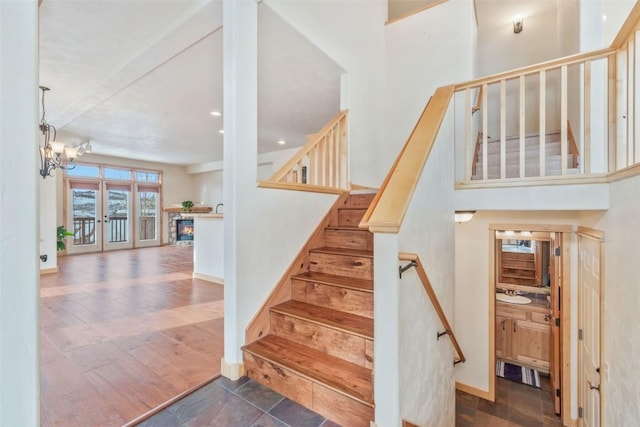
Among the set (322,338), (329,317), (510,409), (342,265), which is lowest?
(510,409)

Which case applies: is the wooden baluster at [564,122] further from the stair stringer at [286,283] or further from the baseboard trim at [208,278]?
the baseboard trim at [208,278]

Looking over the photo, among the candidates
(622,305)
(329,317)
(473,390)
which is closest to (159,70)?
(329,317)

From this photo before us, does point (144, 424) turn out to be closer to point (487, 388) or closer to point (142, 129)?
point (487, 388)

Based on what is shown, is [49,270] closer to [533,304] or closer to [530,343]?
[530,343]

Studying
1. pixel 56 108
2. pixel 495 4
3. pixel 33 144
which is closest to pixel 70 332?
pixel 33 144

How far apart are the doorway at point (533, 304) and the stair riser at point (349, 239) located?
5.92ft

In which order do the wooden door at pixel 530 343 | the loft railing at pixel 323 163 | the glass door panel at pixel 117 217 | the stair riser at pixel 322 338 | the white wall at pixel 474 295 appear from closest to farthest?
1. the stair riser at pixel 322 338
2. the loft railing at pixel 323 163
3. the white wall at pixel 474 295
4. the wooden door at pixel 530 343
5. the glass door panel at pixel 117 217

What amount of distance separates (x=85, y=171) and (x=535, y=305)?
36.3 feet

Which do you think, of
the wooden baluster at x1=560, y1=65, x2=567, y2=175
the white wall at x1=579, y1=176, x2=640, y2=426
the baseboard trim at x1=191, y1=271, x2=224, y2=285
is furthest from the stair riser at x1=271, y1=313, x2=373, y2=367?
the baseboard trim at x1=191, y1=271, x2=224, y2=285

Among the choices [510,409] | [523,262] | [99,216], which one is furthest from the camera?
[99,216]

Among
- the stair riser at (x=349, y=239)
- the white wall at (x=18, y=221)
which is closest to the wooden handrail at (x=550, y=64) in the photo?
the stair riser at (x=349, y=239)

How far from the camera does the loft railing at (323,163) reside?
108 inches

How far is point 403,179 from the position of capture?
1.64m

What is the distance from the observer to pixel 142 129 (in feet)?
18.9
